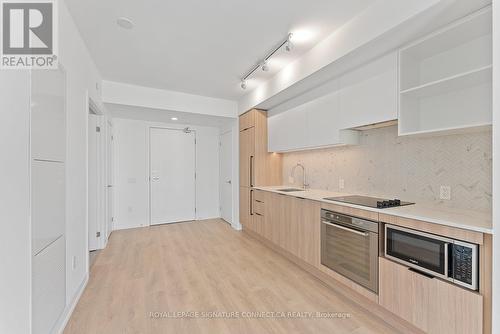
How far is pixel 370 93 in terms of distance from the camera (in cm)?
224

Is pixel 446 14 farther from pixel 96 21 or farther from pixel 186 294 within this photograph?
pixel 186 294

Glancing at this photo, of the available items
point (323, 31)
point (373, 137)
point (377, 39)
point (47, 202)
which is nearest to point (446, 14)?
point (377, 39)

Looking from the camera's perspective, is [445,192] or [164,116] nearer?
[445,192]

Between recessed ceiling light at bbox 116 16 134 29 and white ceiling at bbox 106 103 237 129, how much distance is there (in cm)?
183

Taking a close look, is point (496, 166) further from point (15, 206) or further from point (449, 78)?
point (15, 206)

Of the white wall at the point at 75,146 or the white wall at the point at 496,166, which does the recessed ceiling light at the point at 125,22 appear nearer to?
the white wall at the point at 75,146

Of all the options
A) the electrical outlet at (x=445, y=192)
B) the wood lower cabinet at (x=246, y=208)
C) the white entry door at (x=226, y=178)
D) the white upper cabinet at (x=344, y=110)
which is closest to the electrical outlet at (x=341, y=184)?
the white upper cabinet at (x=344, y=110)

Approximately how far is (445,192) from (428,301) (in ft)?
3.08

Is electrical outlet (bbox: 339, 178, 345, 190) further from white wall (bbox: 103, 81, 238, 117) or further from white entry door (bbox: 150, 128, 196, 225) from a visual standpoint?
white entry door (bbox: 150, 128, 196, 225)

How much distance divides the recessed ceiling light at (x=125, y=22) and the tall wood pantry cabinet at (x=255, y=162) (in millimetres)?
2378

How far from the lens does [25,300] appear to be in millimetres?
1303
